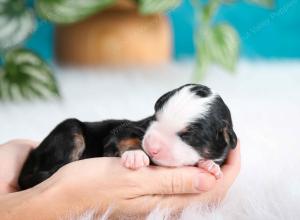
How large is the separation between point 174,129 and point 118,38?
222 centimetres

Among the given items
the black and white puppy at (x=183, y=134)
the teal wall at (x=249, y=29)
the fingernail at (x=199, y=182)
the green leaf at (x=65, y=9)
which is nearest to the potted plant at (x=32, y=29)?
the green leaf at (x=65, y=9)

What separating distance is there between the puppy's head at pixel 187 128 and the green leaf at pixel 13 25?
1.51 m

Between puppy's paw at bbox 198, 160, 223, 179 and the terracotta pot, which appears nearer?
puppy's paw at bbox 198, 160, 223, 179

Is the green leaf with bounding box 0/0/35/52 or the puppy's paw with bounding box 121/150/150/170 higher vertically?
the green leaf with bounding box 0/0/35/52

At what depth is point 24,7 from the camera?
261cm

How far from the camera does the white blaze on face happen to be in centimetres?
113

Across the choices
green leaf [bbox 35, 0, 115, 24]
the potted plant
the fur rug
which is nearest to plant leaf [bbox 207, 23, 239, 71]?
the potted plant

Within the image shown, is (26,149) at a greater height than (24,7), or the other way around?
(24,7)

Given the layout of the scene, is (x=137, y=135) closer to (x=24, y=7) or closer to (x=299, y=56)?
(x=24, y=7)

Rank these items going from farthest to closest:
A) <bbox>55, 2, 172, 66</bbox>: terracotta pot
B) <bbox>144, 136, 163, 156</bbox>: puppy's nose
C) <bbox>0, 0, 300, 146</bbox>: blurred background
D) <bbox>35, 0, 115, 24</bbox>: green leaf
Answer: <bbox>55, 2, 172, 66</bbox>: terracotta pot
<bbox>35, 0, 115, 24</bbox>: green leaf
<bbox>0, 0, 300, 146</bbox>: blurred background
<bbox>144, 136, 163, 156</bbox>: puppy's nose

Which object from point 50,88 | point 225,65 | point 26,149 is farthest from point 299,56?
point 26,149

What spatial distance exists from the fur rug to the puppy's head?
121 mm

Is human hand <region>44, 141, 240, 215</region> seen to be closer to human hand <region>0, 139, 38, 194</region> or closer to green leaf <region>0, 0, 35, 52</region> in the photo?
human hand <region>0, 139, 38, 194</region>

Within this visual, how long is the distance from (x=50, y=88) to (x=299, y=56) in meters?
1.82
